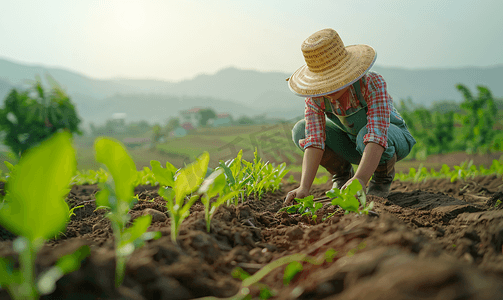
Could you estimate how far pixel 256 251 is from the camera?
1144mm

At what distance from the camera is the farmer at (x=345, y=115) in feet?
6.47

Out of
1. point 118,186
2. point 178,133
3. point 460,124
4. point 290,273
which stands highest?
point 118,186

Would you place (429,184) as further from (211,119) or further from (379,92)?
(211,119)

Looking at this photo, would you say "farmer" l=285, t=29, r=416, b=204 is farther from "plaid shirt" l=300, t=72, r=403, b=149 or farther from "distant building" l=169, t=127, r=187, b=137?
"distant building" l=169, t=127, r=187, b=137

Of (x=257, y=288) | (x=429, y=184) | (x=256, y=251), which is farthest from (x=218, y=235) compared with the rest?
(x=429, y=184)

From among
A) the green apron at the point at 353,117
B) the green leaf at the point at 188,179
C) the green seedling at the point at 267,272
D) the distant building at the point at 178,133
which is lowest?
the distant building at the point at 178,133

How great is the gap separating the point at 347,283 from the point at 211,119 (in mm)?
41877

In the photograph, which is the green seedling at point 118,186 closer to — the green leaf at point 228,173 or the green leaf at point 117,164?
the green leaf at point 117,164

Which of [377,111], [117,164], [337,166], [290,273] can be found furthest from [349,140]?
[117,164]

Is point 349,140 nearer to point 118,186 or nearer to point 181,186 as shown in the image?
point 181,186

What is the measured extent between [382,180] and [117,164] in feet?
7.36

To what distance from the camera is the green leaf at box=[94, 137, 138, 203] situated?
0.83 m

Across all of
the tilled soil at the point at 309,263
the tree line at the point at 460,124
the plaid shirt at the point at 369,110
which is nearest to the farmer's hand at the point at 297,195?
the plaid shirt at the point at 369,110

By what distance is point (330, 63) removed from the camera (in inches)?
79.2
